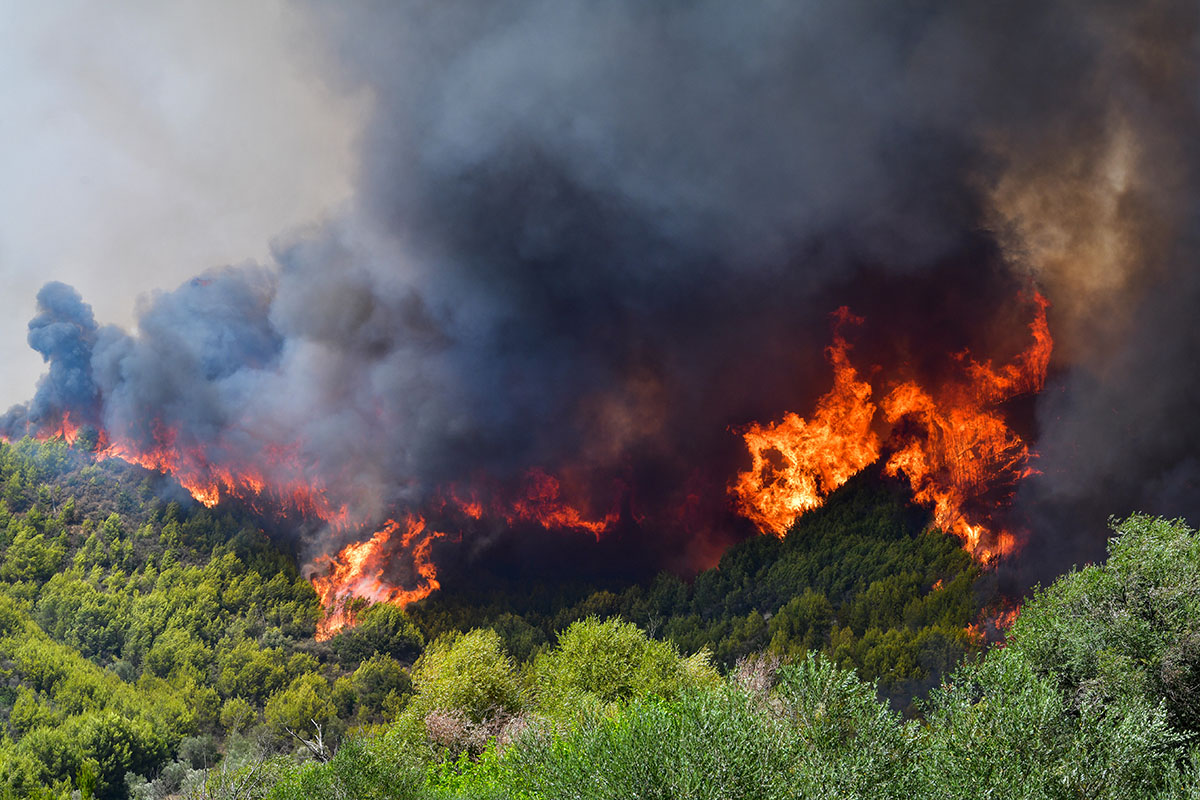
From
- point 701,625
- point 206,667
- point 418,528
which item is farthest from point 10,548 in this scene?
point 701,625

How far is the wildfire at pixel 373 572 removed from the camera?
13488 cm

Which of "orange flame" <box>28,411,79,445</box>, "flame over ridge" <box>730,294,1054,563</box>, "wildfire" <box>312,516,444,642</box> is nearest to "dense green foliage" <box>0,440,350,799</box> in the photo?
"wildfire" <box>312,516,444,642</box>

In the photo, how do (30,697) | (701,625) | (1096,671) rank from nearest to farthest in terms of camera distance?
(1096,671) → (30,697) → (701,625)

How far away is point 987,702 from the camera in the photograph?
34.4 meters

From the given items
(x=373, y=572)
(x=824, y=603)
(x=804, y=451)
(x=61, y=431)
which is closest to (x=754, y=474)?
(x=804, y=451)

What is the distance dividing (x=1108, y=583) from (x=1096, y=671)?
5602mm

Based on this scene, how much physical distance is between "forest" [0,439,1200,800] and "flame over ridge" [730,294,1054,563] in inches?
237

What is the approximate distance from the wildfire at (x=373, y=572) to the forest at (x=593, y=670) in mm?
3628

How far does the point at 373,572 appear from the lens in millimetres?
139875

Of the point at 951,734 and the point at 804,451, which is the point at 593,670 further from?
the point at 804,451

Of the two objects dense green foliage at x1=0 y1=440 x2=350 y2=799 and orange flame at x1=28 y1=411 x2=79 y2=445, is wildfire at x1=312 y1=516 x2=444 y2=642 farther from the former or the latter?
orange flame at x1=28 y1=411 x2=79 y2=445

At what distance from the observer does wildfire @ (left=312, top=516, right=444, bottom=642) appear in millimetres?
134875

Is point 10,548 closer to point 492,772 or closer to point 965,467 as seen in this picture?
point 492,772

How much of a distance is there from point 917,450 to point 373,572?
310 ft
